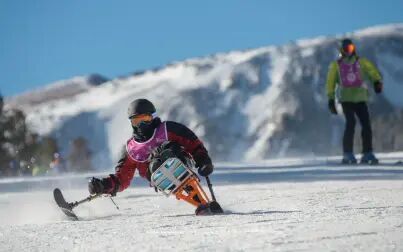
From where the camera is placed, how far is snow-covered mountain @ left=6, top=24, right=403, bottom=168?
145125 mm

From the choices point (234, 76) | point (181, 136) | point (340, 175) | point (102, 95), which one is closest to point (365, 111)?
point (340, 175)

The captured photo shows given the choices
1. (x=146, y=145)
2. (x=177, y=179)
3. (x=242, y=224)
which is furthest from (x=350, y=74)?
(x=242, y=224)

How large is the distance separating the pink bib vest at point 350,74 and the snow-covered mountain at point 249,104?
128 metres

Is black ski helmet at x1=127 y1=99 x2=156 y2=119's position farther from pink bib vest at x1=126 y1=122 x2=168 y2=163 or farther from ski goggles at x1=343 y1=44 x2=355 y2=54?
ski goggles at x1=343 y1=44 x2=355 y2=54

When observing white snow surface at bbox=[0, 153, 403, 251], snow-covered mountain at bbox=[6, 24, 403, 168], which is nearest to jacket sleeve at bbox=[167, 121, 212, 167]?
white snow surface at bbox=[0, 153, 403, 251]

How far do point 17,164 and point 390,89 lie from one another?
12270 centimetres

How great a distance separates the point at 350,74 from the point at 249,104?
14429 centimetres

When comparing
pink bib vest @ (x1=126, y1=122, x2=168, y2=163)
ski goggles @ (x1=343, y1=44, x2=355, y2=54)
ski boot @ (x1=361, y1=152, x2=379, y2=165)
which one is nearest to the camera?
pink bib vest @ (x1=126, y1=122, x2=168, y2=163)

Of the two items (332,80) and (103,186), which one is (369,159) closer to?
(332,80)

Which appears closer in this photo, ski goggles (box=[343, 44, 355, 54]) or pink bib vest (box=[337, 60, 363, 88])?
ski goggles (box=[343, 44, 355, 54])

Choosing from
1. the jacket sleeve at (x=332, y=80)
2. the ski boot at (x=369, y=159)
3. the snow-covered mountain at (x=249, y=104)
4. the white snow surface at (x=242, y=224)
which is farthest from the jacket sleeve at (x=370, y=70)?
the snow-covered mountain at (x=249, y=104)

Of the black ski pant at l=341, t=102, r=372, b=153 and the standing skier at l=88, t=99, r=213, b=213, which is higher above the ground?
the standing skier at l=88, t=99, r=213, b=213

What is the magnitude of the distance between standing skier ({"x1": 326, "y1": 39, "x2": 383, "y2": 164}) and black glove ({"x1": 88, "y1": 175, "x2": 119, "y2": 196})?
18.3 feet

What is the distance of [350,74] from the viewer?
10320mm
